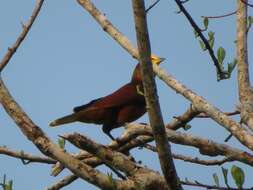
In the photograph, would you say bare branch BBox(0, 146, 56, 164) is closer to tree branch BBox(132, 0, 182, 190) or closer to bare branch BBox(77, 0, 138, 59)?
bare branch BBox(77, 0, 138, 59)

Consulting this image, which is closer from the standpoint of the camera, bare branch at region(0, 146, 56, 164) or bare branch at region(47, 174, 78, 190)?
bare branch at region(0, 146, 56, 164)

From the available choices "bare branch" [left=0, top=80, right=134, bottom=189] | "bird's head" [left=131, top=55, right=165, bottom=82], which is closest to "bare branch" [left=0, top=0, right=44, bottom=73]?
"bare branch" [left=0, top=80, right=134, bottom=189]

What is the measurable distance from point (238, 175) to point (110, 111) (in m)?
3.84

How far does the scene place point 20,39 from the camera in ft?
12.5

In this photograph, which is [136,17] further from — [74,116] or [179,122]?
[74,116]

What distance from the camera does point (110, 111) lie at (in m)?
6.86

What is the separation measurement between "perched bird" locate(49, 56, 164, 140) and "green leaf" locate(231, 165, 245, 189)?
3572mm

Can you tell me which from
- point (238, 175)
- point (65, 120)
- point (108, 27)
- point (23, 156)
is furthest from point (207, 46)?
point (65, 120)

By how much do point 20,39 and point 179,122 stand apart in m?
1.09

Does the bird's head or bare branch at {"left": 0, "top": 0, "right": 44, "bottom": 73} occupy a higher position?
bare branch at {"left": 0, "top": 0, "right": 44, "bottom": 73}

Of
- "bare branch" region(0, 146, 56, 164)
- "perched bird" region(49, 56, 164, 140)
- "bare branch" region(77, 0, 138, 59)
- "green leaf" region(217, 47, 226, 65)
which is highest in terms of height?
"bare branch" region(77, 0, 138, 59)

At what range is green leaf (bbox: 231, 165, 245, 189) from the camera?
10.1 feet

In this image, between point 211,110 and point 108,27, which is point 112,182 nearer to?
point 211,110

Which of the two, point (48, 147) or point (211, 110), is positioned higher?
point (48, 147)
